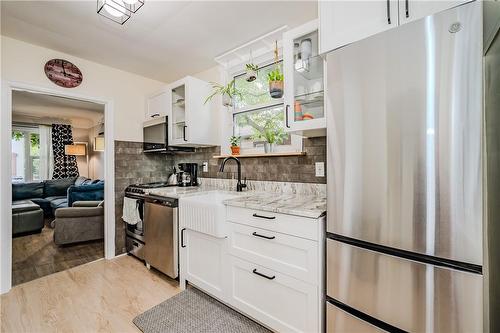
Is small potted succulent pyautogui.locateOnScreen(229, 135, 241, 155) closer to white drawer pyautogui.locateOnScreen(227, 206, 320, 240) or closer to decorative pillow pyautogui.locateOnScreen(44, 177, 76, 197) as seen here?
white drawer pyautogui.locateOnScreen(227, 206, 320, 240)

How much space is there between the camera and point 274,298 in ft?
4.73

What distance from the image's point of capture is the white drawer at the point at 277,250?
50.2 inches

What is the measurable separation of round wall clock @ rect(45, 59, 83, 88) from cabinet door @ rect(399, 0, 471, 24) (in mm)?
3065

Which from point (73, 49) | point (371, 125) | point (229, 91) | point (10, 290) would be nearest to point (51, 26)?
point (73, 49)

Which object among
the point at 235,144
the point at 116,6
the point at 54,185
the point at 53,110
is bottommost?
the point at 54,185

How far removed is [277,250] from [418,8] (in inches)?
56.6

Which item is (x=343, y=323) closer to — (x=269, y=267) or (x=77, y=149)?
(x=269, y=267)

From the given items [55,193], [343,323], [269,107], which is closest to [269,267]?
[343,323]

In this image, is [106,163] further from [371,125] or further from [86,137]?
[86,137]

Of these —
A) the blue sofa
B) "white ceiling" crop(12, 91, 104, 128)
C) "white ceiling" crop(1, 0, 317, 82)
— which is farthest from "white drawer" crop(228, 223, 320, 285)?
"white ceiling" crop(12, 91, 104, 128)

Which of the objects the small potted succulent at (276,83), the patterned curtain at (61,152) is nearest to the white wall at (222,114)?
the small potted succulent at (276,83)

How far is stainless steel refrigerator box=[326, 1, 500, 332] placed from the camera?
84 cm

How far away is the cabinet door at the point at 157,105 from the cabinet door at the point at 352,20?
82.2 inches

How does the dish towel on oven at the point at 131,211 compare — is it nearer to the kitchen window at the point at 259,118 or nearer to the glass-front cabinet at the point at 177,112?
the glass-front cabinet at the point at 177,112
